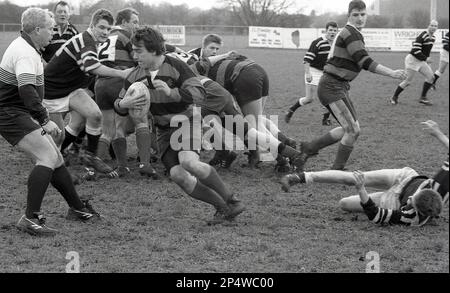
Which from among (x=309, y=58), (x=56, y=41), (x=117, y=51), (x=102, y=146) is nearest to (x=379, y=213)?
(x=102, y=146)

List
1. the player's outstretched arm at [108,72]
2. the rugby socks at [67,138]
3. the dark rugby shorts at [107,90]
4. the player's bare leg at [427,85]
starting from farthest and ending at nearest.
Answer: the player's bare leg at [427,85]
the rugby socks at [67,138]
the dark rugby shorts at [107,90]
the player's outstretched arm at [108,72]

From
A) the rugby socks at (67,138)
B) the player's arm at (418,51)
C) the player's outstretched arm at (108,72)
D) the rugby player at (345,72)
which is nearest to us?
the player's outstretched arm at (108,72)

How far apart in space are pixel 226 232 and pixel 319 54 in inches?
275

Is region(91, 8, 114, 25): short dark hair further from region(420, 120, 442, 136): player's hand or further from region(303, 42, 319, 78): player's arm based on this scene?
region(303, 42, 319, 78): player's arm

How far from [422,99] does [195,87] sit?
961 centimetres

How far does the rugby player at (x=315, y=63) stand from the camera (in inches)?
468

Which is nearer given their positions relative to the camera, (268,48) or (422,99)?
(422,99)

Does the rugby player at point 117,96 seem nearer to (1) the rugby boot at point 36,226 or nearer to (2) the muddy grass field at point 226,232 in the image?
(2) the muddy grass field at point 226,232

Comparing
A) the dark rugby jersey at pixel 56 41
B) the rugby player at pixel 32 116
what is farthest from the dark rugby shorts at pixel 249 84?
the rugby player at pixel 32 116

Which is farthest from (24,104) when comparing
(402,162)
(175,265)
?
(402,162)

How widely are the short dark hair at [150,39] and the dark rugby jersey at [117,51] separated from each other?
2.30m

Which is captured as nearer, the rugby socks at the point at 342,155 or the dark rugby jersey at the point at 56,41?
the rugby socks at the point at 342,155

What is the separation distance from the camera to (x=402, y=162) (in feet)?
28.3

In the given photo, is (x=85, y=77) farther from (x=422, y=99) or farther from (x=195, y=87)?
(x=422, y=99)
